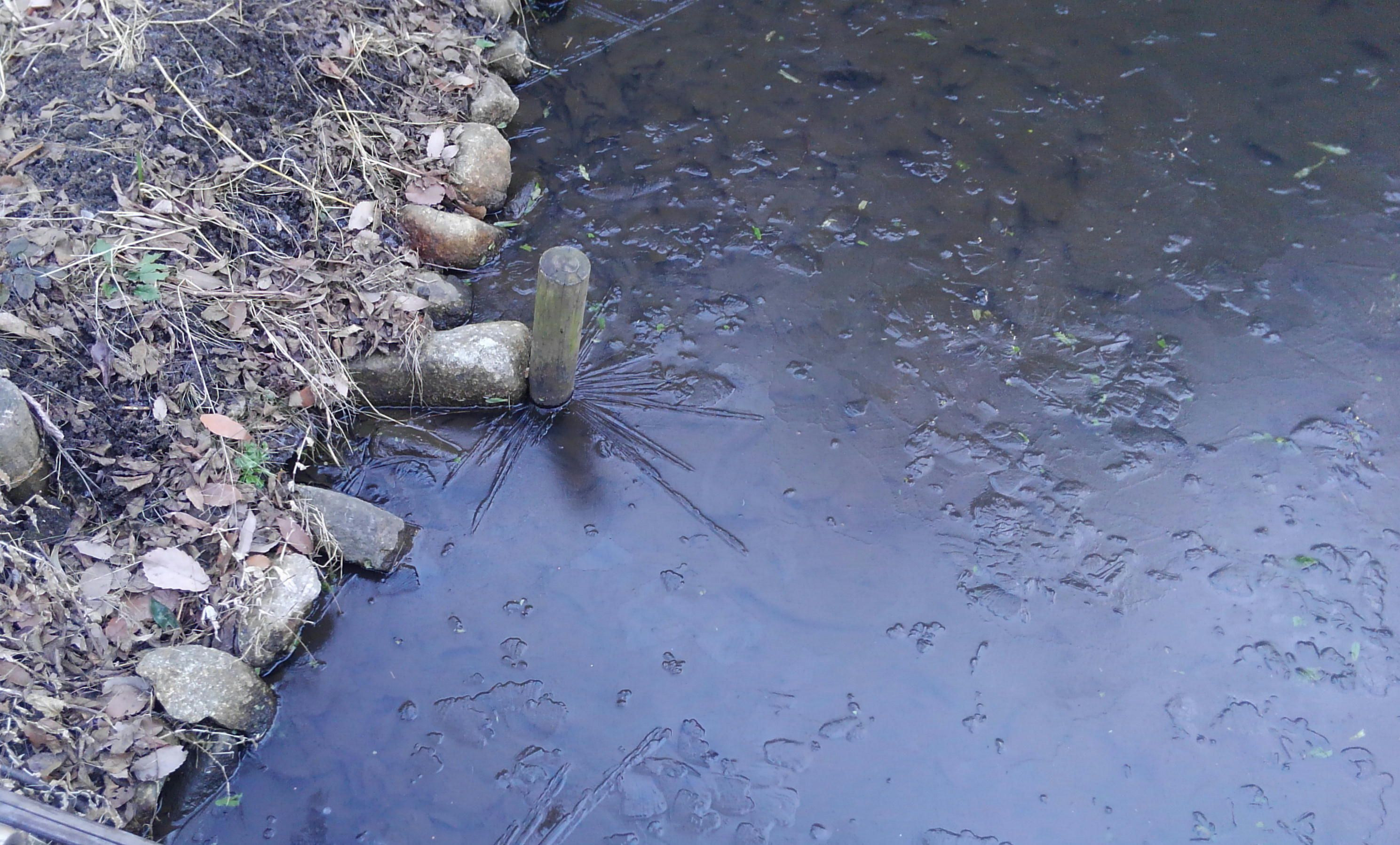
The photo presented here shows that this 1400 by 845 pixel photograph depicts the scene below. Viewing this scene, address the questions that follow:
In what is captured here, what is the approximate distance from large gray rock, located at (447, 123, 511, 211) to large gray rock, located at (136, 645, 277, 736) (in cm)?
261

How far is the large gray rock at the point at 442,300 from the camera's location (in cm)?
411

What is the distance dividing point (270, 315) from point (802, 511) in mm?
2465

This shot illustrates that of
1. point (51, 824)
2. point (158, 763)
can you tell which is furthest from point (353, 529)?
point (51, 824)

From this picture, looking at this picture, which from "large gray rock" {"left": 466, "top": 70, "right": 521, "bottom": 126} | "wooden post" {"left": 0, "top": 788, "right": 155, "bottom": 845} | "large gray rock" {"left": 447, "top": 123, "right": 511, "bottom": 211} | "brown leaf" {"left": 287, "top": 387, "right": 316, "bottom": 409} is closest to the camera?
"wooden post" {"left": 0, "top": 788, "right": 155, "bottom": 845}

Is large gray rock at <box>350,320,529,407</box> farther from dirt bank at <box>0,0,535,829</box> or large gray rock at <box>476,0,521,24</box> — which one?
large gray rock at <box>476,0,521,24</box>

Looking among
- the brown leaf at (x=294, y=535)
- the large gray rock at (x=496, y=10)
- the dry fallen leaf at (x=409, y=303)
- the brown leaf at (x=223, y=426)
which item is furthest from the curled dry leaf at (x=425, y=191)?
the brown leaf at (x=294, y=535)

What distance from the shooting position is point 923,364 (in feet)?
13.6

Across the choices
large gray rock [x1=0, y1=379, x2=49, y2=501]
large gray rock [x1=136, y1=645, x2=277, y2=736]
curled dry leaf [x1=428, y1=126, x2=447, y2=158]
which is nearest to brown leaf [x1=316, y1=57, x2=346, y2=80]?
curled dry leaf [x1=428, y1=126, x2=447, y2=158]

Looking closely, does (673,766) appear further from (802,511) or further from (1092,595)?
(1092,595)

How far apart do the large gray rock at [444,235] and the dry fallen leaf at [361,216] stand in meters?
0.15

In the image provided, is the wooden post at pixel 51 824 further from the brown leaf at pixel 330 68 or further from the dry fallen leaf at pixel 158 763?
the brown leaf at pixel 330 68

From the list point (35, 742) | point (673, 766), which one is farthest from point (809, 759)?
point (35, 742)

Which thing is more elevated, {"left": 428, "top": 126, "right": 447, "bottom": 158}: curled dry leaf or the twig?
the twig

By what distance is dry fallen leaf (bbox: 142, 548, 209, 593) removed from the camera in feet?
10.2
